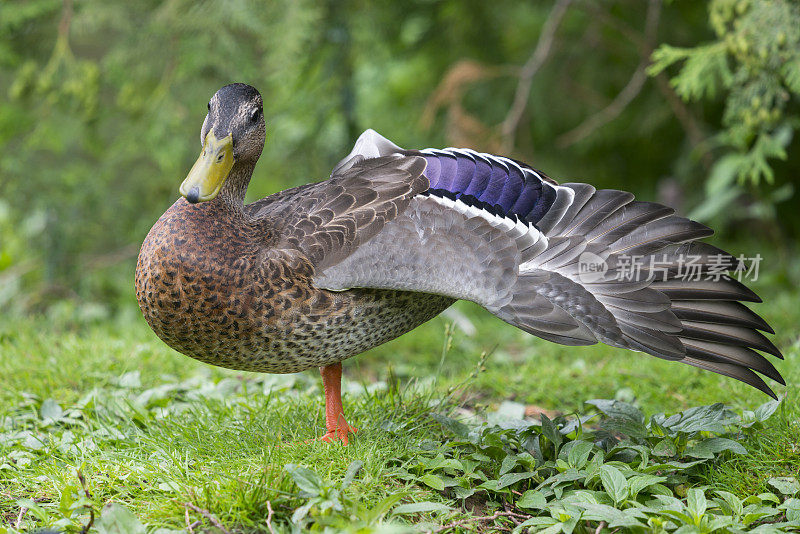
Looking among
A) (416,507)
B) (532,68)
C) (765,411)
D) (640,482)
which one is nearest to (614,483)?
(640,482)

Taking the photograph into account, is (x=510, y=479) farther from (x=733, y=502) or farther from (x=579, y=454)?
(x=733, y=502)

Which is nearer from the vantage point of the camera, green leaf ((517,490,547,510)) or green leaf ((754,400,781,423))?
green leaf ((517,490,547,510))

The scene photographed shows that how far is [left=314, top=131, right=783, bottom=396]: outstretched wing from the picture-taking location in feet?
8.82

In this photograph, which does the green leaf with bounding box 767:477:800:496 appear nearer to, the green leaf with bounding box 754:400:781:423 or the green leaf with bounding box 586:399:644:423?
the green leaf with bounding box 754:400:781:423

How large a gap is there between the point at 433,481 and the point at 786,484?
117 cm

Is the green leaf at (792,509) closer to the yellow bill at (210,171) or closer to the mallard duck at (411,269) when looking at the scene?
the mallard duck at (411,269)

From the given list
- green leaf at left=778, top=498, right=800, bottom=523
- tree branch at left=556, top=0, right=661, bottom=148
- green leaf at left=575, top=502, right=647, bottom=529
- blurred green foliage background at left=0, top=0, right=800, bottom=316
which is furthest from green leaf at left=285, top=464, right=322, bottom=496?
tree branch at left=556, top=0, right=661, bottom=148

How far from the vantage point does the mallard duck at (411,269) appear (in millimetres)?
2713

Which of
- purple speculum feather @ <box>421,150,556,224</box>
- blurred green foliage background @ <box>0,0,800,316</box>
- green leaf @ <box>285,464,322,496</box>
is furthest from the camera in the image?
blurred green foliage background @ <box>0,0,800,316</box>

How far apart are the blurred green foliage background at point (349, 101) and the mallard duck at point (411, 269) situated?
1.71 metres

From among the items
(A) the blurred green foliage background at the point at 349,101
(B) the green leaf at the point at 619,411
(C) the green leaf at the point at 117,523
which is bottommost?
(C) the green leaf at the point at 117,523

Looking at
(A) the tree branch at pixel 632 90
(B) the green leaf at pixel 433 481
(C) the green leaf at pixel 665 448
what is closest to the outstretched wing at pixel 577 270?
(C) the green leaf at pixel 665 448

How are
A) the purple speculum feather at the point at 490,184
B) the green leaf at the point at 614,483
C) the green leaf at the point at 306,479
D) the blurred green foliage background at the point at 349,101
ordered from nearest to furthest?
the green leaf at the point at 306,479
the green leaf at the point at 614,483
the purple speculum feather at the point at 490,184
the blurred green foliage background at the point at 349,101

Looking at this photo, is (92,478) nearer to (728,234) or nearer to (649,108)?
(649,108)
